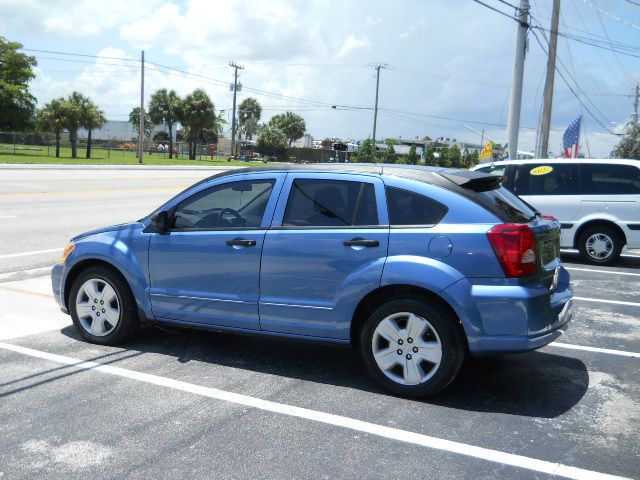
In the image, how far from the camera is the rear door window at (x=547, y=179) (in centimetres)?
1159

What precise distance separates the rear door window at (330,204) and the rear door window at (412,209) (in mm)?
136

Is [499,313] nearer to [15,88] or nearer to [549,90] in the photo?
[549,90]

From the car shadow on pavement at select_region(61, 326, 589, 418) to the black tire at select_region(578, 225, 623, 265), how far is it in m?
6.18

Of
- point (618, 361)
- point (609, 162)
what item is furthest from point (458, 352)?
point (609, 162)

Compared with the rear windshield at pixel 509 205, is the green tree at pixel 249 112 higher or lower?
higher

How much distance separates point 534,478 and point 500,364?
2091mm

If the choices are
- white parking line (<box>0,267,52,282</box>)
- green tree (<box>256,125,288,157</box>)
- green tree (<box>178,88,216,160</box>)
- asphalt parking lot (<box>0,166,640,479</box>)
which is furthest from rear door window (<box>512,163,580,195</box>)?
green tree (<box>256,125,288,157</box>)

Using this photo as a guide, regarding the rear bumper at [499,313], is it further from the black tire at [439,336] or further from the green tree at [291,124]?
the green tree at [291,124]

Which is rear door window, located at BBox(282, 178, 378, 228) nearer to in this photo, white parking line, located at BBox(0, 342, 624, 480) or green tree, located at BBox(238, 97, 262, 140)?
white parking line, located at BBox(0, 342, 624, 480)

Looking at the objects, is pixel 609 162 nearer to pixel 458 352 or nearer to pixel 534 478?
pixel 458 352

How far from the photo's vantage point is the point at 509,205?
5.05 meters

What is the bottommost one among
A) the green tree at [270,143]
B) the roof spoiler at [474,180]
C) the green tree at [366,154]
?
the roof spoiler at [474,180]

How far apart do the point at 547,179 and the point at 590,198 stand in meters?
0.78

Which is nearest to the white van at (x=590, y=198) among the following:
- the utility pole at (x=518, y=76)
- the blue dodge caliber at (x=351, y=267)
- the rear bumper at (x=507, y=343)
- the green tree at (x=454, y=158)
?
the blue dodge caliber at (x=351, y=267)
